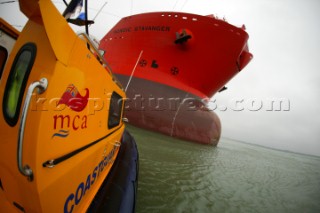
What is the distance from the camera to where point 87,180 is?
1.87 metres

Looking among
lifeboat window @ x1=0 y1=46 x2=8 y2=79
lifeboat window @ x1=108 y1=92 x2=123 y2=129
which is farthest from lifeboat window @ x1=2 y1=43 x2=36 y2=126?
lifeboat window @ x1=108 y1=92 x2=123 y2=129

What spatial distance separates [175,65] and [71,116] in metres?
9.53

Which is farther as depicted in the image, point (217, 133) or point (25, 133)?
point (217, 133)

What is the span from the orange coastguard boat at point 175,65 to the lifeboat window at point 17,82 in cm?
847

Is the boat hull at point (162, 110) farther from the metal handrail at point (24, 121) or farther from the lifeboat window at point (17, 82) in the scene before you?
the metal handrail at point (24, 121)

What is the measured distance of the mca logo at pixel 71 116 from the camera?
1225 millimetres

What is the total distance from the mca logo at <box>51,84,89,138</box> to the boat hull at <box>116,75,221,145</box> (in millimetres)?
8195

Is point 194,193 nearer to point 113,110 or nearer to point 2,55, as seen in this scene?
point 113,110

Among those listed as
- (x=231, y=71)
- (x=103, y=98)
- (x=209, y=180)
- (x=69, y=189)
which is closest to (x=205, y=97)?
(x=231, y=71)

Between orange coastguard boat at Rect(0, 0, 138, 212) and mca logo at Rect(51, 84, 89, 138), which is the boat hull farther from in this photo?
mca logo at Rect(51, 84, 89, 138)

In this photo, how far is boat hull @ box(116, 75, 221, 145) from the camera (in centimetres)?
987

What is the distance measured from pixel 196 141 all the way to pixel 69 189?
9.82 m

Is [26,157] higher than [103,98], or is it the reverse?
[103,98]

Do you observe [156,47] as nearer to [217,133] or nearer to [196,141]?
[196,141]
